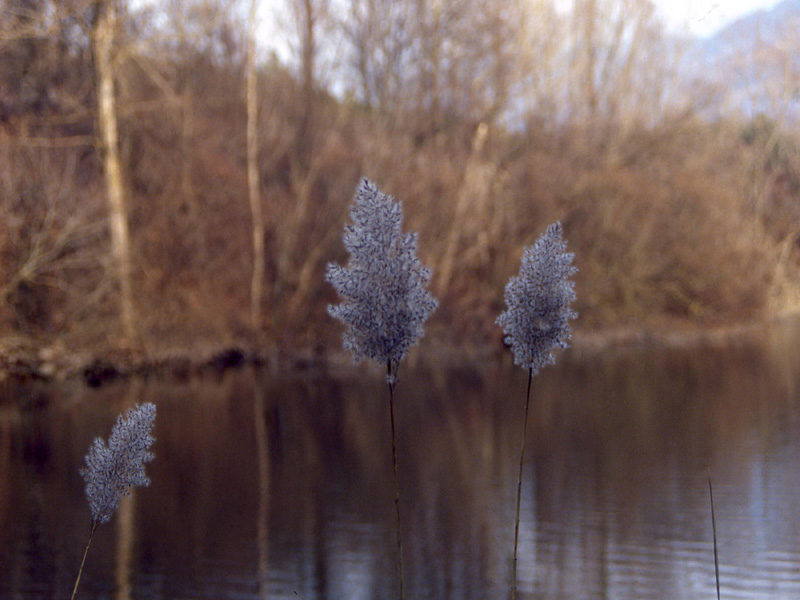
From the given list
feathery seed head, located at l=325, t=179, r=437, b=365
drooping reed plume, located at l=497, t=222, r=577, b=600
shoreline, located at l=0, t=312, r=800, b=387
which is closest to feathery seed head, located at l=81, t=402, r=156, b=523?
feathery seed head, located at l=325, t=179, r=437, b=365

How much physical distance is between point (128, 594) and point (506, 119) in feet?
78.1

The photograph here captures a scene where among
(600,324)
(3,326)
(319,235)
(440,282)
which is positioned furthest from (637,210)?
(3,326)

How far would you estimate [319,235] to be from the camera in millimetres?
25000

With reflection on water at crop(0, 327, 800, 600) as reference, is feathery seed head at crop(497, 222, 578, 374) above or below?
above

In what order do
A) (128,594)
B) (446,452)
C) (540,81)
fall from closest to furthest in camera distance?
1. (128,594)
2. (446,452)
3. (540,81)

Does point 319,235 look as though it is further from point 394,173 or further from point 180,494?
point 180,494

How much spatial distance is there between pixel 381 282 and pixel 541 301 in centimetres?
84

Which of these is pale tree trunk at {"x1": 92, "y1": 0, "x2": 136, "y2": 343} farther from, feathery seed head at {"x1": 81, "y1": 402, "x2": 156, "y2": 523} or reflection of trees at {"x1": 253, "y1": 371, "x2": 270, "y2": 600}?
feathery seed head at {"x1": 81, "y1": 402, "x2": 156, "y2": 523}

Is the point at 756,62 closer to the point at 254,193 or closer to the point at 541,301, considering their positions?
the point at 254,193

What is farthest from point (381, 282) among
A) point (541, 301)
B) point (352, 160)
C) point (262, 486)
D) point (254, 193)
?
point (352, 160)

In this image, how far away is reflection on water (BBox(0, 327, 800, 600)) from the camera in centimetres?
761

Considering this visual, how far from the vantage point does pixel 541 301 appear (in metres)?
4.45

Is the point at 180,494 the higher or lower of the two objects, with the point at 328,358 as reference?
lower

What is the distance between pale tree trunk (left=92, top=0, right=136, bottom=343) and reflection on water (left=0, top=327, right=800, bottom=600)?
3.27 m
